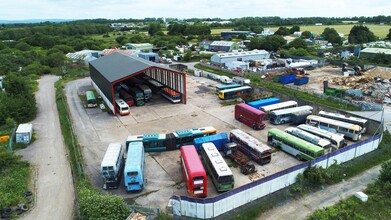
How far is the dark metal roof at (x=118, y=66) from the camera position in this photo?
107 ft

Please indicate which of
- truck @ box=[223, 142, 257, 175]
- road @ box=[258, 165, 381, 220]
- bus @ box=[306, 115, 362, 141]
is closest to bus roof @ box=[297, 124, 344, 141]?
bus @ box=[306, 115, 362, 141]

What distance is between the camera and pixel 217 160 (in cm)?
1825

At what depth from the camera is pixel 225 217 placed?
1500cm

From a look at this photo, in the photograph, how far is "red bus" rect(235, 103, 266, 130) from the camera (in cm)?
2615

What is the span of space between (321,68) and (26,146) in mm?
52472

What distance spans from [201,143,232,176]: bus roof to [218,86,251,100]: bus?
16.2 m

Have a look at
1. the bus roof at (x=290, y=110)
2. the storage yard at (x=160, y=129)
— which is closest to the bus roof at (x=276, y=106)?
the bus roof at (x=290, y=110)

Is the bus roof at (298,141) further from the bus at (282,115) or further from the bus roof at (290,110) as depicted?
the bus roof at (290,110)

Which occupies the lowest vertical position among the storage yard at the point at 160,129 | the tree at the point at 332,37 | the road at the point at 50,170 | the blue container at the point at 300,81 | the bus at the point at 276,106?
the road at the point at 50,170

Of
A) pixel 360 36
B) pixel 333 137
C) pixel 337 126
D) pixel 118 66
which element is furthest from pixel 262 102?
pixel 360 36

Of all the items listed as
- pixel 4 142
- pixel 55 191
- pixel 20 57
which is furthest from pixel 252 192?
pixel 20 57

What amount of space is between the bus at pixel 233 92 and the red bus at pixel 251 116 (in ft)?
A: 23.9

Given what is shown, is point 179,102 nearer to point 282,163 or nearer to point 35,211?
point 282,163

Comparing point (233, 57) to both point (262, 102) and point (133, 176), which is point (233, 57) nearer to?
point (262, 102)
